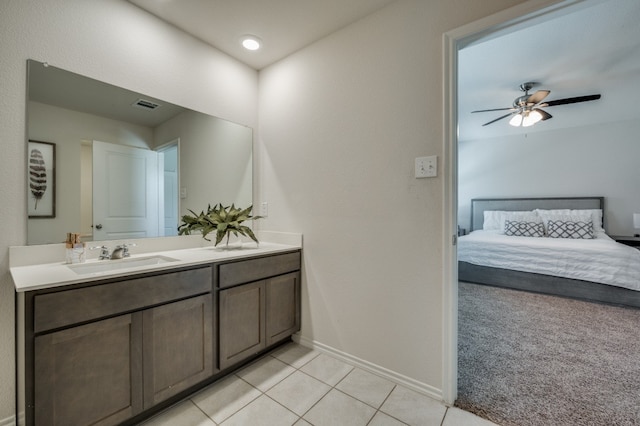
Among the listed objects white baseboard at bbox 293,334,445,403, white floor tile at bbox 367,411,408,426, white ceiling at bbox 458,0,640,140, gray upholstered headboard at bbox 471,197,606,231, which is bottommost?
white floor tile at bbox 367,411,408,426

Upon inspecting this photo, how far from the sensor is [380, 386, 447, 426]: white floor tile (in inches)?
54.2

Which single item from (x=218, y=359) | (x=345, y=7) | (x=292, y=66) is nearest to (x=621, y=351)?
(x=218, y=359)

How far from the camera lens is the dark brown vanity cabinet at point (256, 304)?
164 cm

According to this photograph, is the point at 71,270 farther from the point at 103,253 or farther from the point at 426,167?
the point at 426,167

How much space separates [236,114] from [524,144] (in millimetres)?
5100

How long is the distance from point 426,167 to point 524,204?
4471 mm

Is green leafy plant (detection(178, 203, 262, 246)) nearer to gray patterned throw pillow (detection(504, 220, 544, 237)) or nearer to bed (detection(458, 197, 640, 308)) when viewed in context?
bed (detection(458, 197, 640, 308))

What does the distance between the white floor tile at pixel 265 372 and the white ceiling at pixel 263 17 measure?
2.35 m

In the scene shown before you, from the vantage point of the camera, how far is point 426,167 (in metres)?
1.55

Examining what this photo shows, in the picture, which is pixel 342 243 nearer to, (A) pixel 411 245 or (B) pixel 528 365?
(A) pixel 411 245

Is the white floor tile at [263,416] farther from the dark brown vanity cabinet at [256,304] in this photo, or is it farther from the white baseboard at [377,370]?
the white baseboard at [377,370]

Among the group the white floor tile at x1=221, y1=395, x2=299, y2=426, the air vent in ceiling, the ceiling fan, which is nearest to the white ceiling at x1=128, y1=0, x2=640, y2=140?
the ceiling fan

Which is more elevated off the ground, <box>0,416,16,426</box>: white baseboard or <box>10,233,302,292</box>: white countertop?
<box>10,233,302,292</box>: white countertop

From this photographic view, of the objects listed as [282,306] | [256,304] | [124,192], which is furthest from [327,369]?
[124,192]
